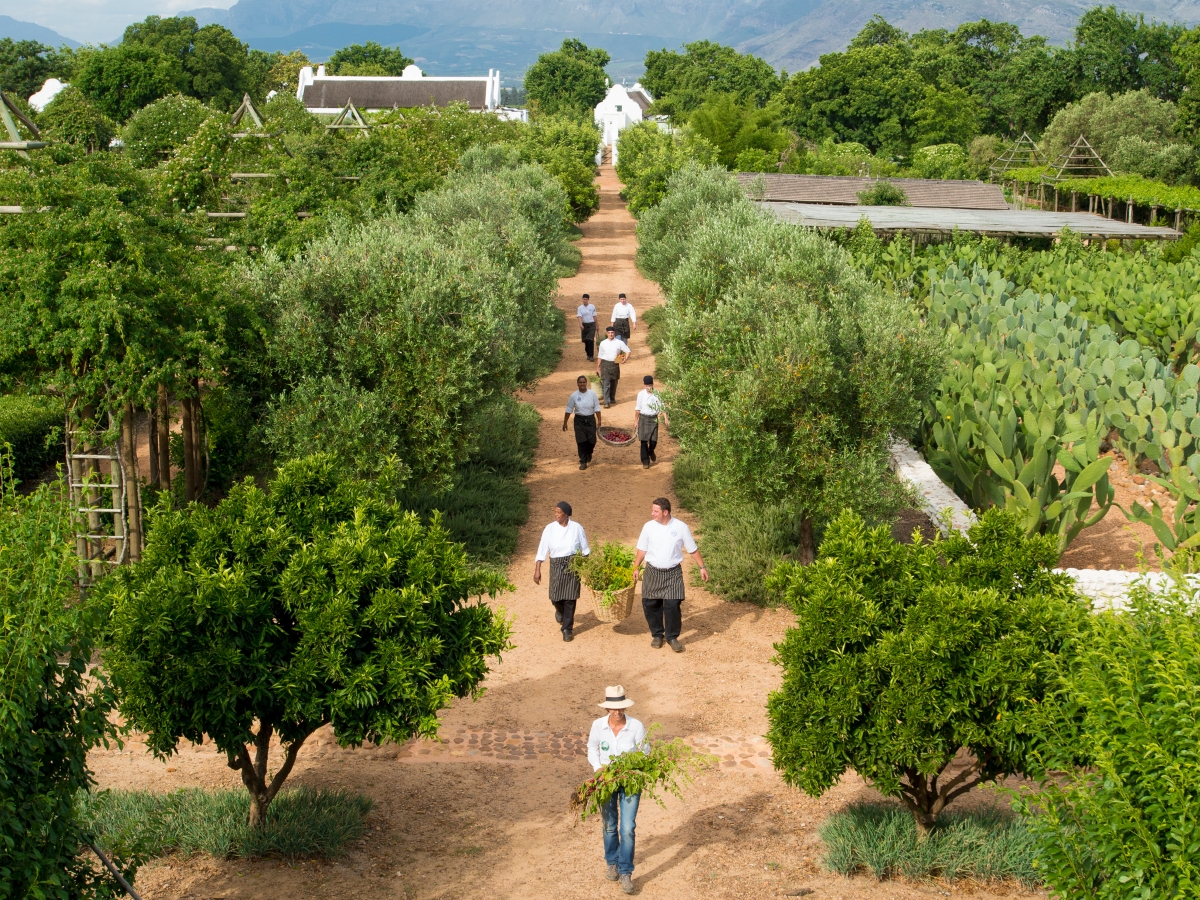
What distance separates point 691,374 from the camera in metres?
13.1

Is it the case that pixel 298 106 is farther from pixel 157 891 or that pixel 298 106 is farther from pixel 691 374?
pixel 157 891

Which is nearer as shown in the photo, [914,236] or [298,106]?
[298,106]

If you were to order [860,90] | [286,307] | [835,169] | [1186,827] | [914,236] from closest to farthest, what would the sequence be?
[1186,827], [286,307], [914,236], [835,169], [860,90]

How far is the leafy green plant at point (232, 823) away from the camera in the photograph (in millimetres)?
7816

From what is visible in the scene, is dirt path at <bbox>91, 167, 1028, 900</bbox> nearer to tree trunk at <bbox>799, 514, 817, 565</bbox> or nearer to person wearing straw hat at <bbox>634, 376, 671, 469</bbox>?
tree trunk at <bbox>799, 514, 817, 565</bbox>

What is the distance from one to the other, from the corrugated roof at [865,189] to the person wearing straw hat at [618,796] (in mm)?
36265

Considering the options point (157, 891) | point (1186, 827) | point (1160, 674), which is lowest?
point (157, 891)

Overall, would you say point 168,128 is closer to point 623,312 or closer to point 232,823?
point 623,312

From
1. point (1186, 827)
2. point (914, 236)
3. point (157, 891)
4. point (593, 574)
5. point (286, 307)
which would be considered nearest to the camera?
point (1186, 827)

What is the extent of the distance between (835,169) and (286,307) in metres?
43.7

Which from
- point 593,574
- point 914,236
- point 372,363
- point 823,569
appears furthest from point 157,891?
point 914,236

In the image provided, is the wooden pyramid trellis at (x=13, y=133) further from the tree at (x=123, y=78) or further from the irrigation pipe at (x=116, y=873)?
the tree at (x=123, y=78)

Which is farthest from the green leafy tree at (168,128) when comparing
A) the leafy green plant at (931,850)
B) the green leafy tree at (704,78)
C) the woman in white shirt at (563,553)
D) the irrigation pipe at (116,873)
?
→ the green leafy tree at (704,78)

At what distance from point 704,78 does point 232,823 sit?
316ft
